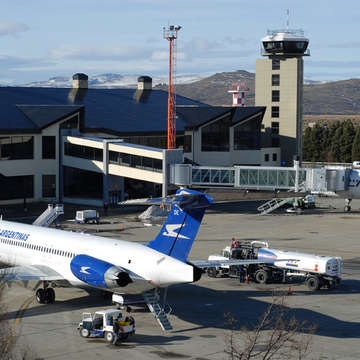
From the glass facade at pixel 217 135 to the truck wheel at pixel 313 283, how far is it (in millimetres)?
77196

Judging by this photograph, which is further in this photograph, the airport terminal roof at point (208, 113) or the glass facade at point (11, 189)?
the airport terminal roof at point (208, 113)

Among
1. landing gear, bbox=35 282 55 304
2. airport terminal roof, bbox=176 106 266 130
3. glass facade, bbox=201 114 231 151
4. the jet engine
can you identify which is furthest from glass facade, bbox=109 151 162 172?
the jet engine

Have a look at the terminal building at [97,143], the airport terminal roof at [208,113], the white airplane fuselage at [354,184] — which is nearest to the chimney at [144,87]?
the terminal building at [97,143]

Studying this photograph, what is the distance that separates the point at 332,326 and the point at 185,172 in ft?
184

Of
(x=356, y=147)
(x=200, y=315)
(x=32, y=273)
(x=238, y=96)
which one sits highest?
(x=238, y=96)

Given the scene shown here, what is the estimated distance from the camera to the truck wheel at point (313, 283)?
2048 inches

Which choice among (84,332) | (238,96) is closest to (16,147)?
(238,96)

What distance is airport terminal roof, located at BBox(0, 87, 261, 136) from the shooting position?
108250 millimetres

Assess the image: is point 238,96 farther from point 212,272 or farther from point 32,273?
point 32,273

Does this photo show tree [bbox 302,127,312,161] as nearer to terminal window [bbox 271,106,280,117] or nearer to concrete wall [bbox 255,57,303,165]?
concrete wall [bbox 255,57,303,165]

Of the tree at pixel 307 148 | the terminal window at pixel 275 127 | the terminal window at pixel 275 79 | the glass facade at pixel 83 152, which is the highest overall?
the terminal window at pixel 275 79

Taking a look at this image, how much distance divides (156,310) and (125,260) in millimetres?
3551

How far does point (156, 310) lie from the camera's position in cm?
4062

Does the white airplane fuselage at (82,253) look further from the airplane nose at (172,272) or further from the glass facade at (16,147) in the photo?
the glass facade at (16,147)
